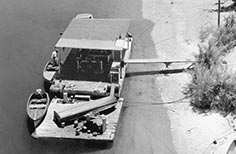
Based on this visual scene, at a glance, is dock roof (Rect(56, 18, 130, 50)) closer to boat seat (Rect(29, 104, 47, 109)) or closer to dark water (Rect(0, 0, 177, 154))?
dark water (Rect(0, 0, 177, 154))

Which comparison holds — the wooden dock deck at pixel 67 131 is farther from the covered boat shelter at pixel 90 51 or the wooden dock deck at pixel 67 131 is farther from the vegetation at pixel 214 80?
the vegetation at pixel 214 80

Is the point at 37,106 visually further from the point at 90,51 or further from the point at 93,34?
the point at 93,34

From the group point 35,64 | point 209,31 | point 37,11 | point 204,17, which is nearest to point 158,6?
point 204,17

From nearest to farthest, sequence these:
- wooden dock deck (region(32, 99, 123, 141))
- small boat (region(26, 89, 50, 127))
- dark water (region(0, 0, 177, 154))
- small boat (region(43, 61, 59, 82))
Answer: wooden dock deck (region(32, 99, 123, 141)) → dark water (region(0, 0, 177, 154)) → small boat (region(26, 89, 50, 127)) → small boat (region(43, 61, 59, 82))

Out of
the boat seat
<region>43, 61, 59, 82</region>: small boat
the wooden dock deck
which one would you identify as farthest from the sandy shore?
the boat seat

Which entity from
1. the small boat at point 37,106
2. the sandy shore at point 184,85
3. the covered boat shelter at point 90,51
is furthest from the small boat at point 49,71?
the sandy shore at point 184,85

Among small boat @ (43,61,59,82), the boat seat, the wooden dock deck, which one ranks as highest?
small boat @ (43,61,59,82)
